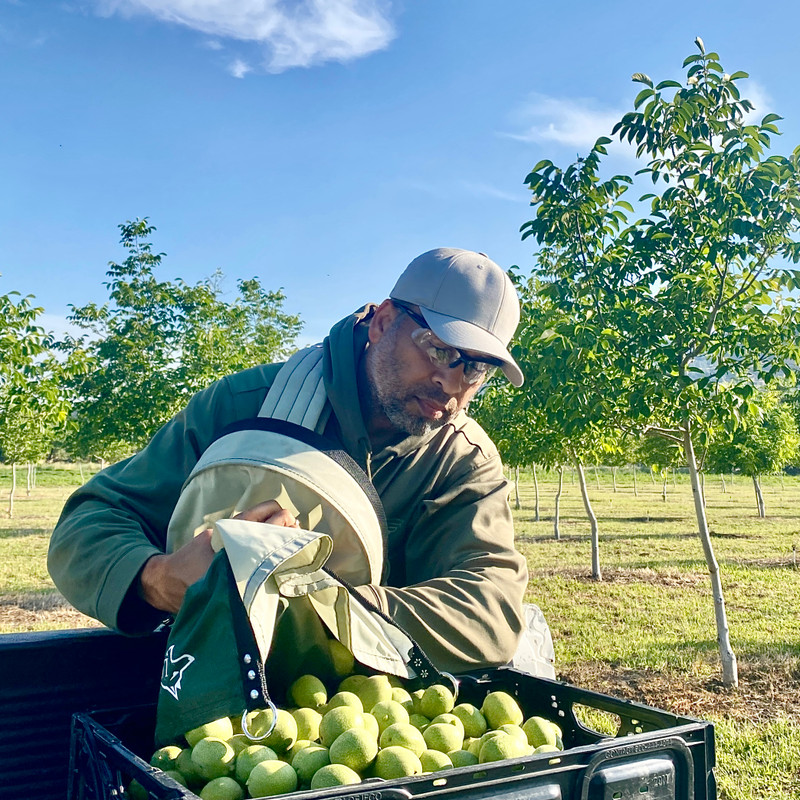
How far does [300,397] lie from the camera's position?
2211mm

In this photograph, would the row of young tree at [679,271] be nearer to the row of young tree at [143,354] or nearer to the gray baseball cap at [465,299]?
the gray baseball cap at [465,299]

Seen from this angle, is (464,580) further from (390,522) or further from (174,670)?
(174,670)

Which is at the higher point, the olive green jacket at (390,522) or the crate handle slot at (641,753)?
the olive green jacket at (390,522)

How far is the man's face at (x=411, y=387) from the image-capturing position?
236 cm

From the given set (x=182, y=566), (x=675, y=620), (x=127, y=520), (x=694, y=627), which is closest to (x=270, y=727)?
(x=182, y=566)

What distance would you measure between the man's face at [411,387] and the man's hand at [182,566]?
0.78 metres

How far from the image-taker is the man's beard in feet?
7.75

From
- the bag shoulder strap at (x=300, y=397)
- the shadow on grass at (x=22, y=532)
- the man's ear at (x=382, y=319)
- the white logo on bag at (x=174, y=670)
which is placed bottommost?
the shadow on grass at (x=22, y=532)

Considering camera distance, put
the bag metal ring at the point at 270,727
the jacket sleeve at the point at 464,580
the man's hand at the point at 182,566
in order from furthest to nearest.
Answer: the jacket sleeve at the point at 464,580, the man's hand at the point at 182,566, the bag metal ring at the point at 270,727

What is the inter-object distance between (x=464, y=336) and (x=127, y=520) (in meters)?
1.01

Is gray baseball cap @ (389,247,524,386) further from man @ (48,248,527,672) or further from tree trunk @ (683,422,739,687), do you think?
tree trunk @ (683,422,739,687)

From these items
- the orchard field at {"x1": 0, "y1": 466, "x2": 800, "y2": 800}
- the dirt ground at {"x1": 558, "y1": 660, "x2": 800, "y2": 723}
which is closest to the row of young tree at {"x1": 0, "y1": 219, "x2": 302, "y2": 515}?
the orchard field at {"x1": 0, "y1": 466, "x2": 800, "y2": 800}

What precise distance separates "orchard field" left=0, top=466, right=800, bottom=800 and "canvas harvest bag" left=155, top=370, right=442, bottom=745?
14.1 feet

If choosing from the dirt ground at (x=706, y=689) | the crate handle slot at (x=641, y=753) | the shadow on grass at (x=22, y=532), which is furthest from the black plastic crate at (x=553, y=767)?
the shadow on grass at (x=22, y=532)
